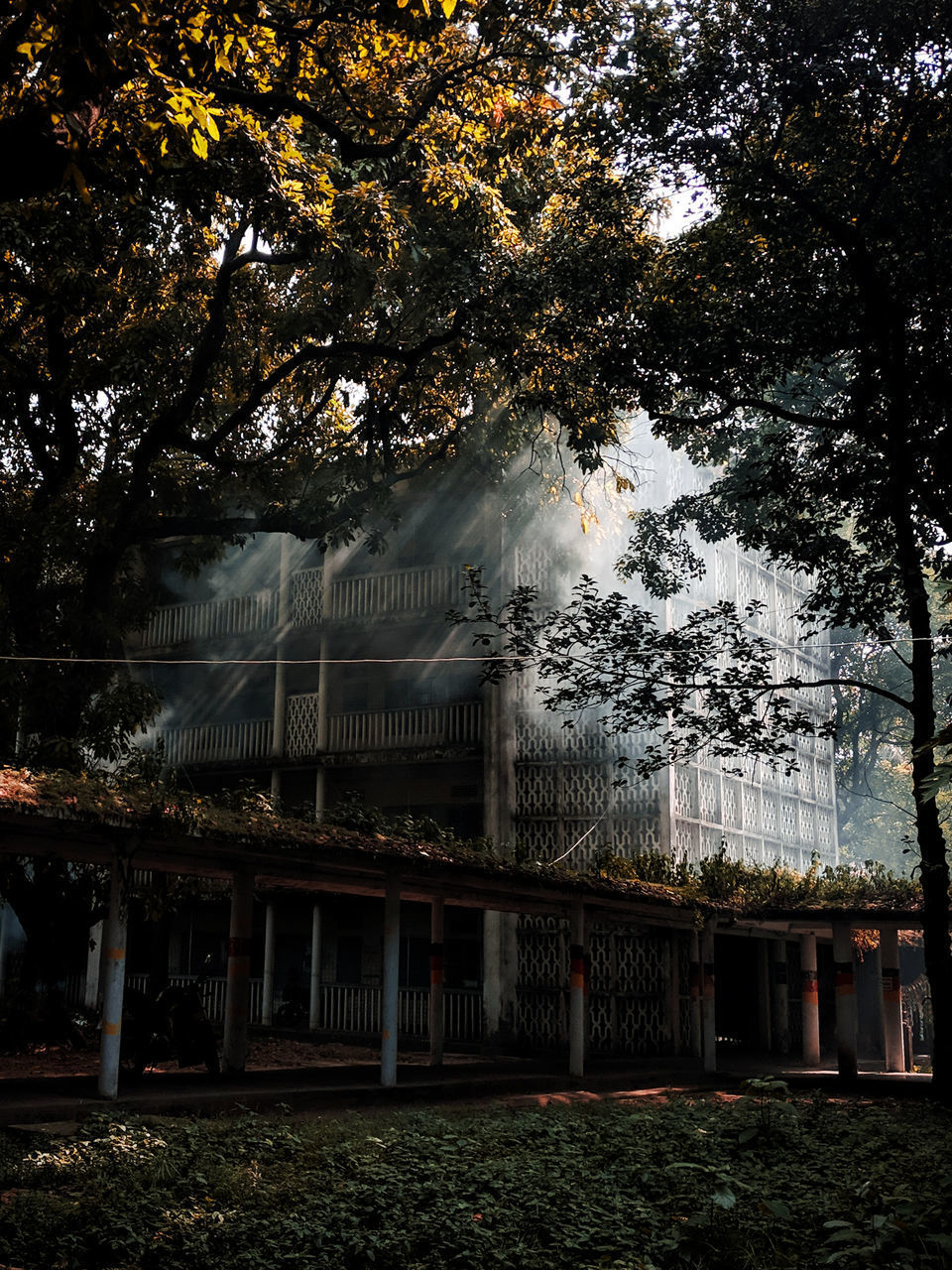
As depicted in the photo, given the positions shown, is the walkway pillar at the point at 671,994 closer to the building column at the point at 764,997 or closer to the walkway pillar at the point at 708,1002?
the walkway pillar at the point at 708,1002

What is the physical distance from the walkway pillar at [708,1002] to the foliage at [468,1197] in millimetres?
8382

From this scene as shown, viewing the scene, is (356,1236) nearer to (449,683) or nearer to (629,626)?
(629,626)

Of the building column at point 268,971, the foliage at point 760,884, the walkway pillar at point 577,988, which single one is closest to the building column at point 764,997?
the foliage at point 760,884

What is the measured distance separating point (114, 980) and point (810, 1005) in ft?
47.9

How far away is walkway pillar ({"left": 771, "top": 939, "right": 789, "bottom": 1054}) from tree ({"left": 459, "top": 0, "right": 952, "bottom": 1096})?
8.92m

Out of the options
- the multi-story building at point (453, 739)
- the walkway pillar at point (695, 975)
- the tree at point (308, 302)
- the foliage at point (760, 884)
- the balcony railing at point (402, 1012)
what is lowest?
the balcony railing at point (402, 1012)

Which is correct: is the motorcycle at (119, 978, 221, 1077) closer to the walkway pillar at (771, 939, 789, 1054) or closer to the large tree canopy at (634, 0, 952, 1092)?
the large tree canopy at (634, 0, 952, 1092)

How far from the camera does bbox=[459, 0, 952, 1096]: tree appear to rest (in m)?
14.0

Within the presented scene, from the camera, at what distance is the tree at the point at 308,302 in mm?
13242

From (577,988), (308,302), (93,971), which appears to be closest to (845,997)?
(577,988)

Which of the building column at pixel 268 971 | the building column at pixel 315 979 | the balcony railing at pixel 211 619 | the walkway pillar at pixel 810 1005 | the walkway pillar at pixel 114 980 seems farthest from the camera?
the balcony railing at pixel 211 619

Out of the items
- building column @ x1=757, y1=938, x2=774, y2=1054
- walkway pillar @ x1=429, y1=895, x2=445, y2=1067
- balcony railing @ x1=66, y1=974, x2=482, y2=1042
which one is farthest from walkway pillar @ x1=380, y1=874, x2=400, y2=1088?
building column @ x1=757, y1=938, x2=774, y2=1054

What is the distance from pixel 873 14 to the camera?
13461 millimetres

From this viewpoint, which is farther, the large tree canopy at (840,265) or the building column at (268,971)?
the building column at (268,971)
